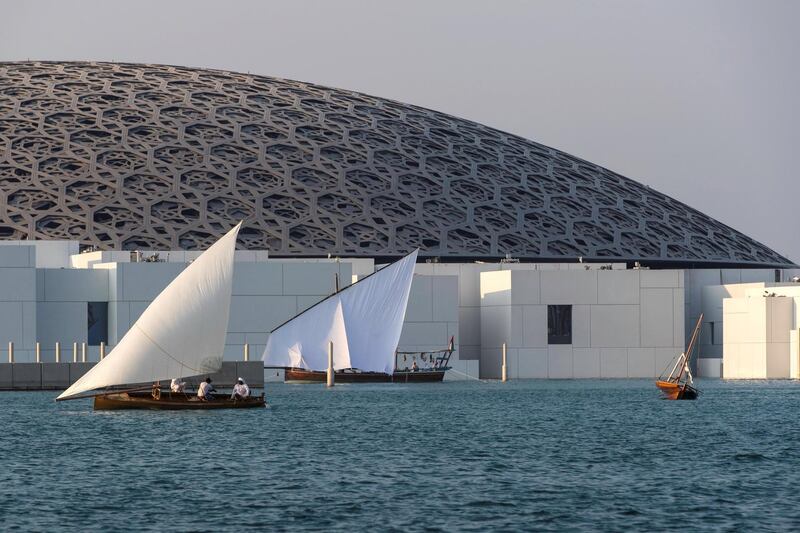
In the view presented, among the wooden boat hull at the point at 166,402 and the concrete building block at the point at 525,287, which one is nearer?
the wooden boat hull at the point at 166,402

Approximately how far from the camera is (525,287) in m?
107

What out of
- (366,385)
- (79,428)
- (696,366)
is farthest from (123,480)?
(696,366)

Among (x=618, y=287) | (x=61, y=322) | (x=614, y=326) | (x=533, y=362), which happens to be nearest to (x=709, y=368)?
(x=614, y=326)

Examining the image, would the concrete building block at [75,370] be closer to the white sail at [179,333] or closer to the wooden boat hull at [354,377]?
the wooden boat hull at [354,377]

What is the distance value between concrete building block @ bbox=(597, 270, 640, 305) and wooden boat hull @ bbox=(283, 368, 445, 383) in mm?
12396

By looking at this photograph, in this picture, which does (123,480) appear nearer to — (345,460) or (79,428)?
(345,460)

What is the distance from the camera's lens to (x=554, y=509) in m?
42.0

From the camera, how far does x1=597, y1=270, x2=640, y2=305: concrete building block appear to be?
108 metres

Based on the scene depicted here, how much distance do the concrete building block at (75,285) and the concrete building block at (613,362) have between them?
30697 millimetres

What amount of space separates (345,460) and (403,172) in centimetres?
7481

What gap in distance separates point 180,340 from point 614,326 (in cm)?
4447

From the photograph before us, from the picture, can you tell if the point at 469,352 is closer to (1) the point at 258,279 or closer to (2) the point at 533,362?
(2) the point at 533,362

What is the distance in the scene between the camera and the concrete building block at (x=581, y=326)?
352ft

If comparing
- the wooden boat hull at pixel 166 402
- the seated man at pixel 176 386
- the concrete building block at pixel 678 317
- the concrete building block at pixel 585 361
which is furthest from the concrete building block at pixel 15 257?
the concrete building block at pixel 678 317
